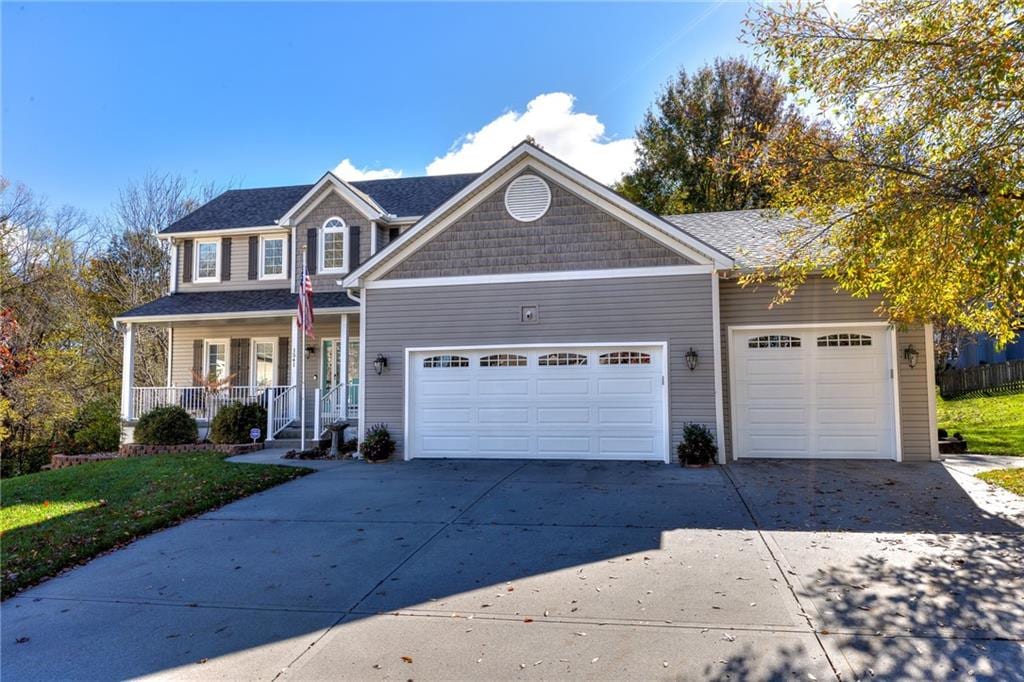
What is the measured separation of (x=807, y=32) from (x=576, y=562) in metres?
6.51

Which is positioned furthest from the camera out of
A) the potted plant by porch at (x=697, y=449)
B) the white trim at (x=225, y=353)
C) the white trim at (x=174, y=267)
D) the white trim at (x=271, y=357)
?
the white trim at (x=174, y=267)

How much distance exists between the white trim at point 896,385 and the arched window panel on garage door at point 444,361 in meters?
7.70

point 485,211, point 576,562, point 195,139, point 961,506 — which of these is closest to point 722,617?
point 576,562

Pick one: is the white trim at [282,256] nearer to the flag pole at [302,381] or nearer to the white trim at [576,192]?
the flag pole at [302,381]

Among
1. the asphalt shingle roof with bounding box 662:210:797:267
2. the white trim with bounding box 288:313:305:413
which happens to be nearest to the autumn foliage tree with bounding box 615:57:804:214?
the asphalt shingle roof with bounding box 662:210:797:267

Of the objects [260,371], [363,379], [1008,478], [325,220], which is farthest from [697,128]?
[260,371]

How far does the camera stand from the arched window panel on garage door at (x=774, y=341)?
10414 mm

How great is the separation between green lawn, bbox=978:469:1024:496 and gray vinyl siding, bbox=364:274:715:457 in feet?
13.0

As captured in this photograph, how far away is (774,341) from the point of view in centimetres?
1048

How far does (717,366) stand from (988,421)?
10758mm

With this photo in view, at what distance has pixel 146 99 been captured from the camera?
45.5 feet

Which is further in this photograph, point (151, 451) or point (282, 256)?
point (282, 256)

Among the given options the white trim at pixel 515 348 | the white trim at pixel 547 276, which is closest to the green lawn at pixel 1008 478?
the white trim at pixel 515 348

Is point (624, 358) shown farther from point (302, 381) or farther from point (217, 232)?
point (217, 232)
